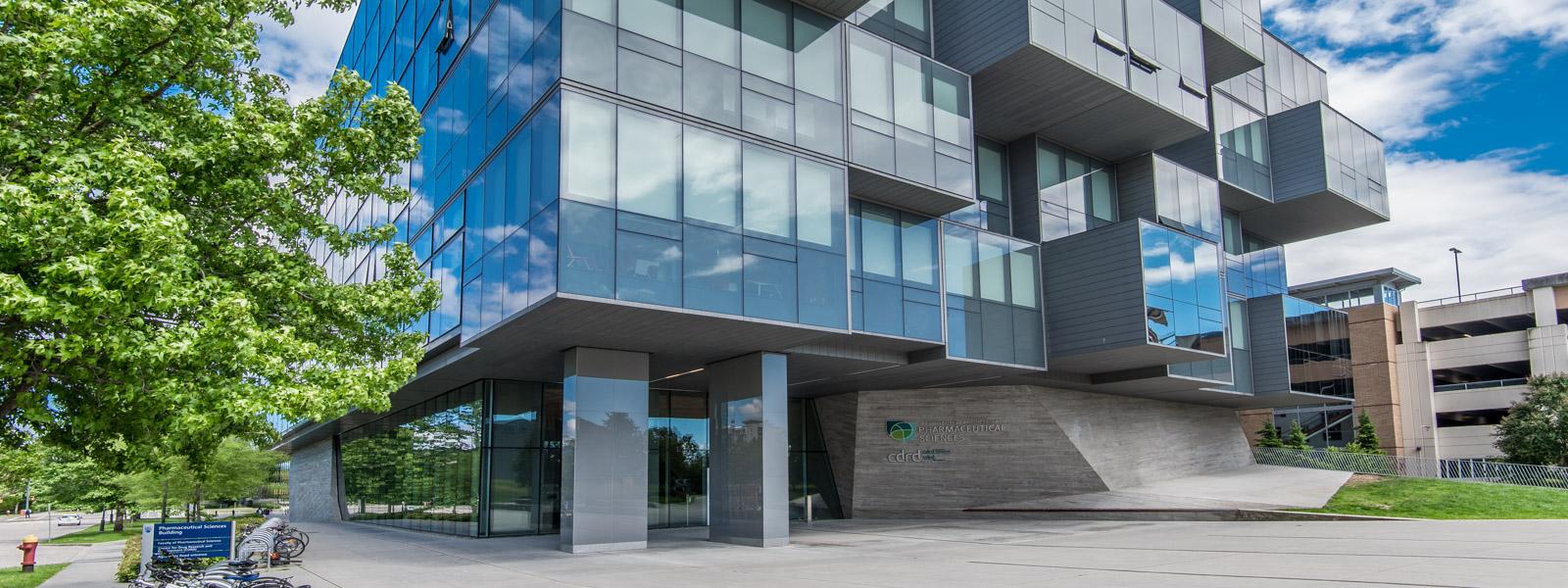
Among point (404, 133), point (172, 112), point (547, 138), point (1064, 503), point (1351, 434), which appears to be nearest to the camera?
point (172, 112)

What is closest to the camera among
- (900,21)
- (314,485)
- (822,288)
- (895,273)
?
(822,288)

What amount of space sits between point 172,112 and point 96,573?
535 inches

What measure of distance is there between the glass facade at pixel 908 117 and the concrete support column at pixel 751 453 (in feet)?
17.9

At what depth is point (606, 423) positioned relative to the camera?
20.6 meters

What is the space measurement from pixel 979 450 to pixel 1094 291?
22.0 ft

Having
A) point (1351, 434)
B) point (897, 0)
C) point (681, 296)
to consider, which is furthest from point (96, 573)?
point (1351, 434)

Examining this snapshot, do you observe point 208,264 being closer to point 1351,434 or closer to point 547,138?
point 547,138

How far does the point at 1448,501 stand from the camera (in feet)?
90.6

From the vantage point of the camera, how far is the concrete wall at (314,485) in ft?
148

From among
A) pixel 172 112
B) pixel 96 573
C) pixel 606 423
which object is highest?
pixel 172 112

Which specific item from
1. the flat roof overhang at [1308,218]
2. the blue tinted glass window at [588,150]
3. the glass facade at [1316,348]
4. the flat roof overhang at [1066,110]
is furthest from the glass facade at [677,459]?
the flat roof overhang at [1308,218]

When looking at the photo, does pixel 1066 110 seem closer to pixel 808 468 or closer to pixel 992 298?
pixel 992 298

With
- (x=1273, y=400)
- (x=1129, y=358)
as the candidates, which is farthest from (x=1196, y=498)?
(x=1273, y=400)

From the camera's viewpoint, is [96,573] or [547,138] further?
[96,573]
